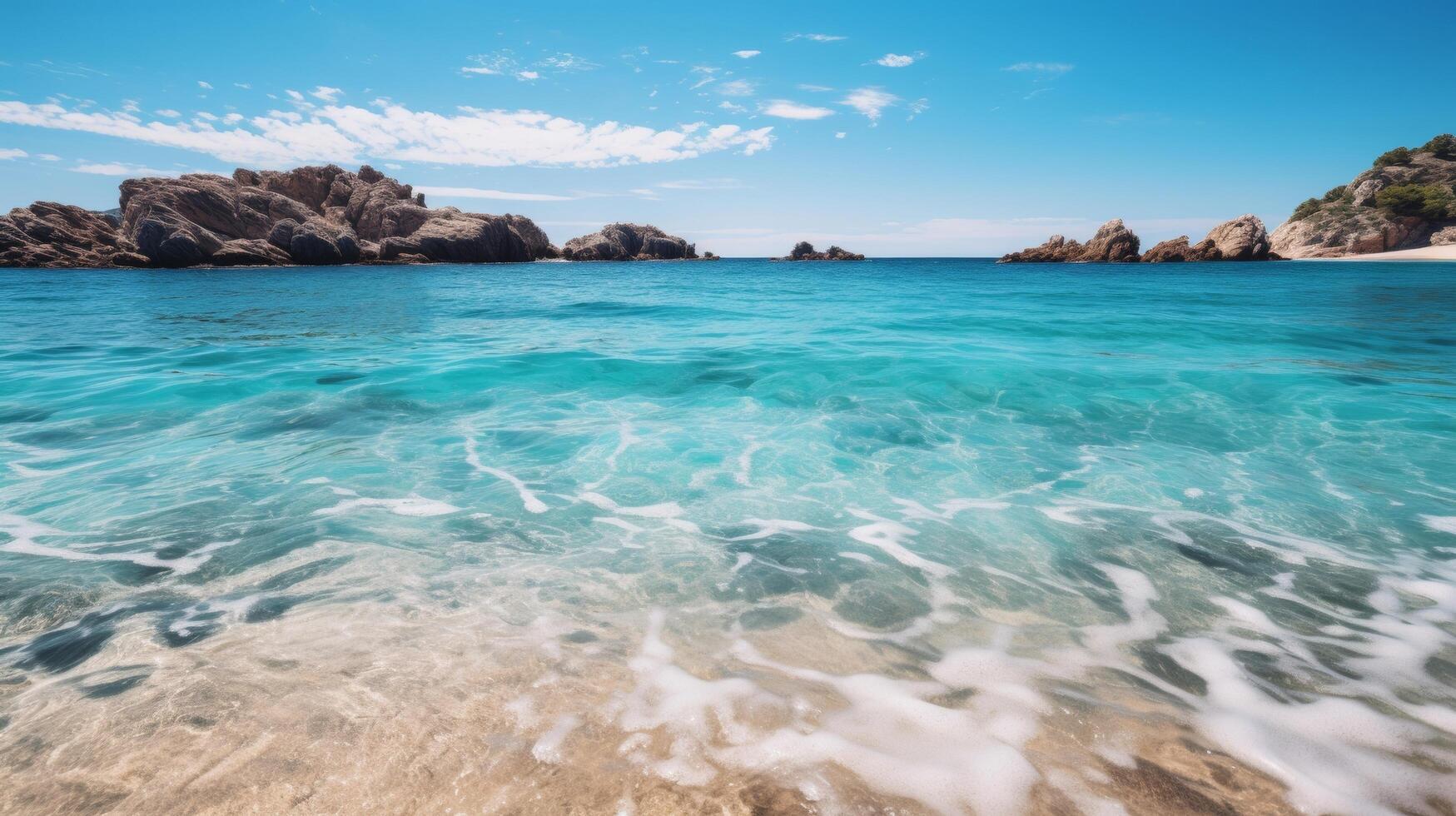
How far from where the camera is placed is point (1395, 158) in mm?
87625

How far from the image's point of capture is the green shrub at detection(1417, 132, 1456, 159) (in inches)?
3423

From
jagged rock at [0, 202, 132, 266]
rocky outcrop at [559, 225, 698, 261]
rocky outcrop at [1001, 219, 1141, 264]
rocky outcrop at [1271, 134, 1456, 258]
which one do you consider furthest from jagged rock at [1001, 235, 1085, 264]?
jagged rock at [0, 202, 132, 266]

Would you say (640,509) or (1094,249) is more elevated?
(1094,249)

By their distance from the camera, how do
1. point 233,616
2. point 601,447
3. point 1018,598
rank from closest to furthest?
1. point 233,616
2. point 1018,598
3. point 601,447

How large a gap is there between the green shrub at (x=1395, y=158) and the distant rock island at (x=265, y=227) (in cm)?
13144

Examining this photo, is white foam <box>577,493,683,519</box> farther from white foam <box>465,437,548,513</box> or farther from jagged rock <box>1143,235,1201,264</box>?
jagged rock <box>1143,235,1201,264</box>

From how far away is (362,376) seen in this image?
988 centimetres

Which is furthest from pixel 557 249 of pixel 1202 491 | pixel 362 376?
pixel 1202 491

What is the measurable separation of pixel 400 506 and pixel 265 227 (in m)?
86.2

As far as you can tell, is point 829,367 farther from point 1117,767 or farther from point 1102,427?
point 1117,767

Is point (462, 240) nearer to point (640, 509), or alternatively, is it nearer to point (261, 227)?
point (261, 227)

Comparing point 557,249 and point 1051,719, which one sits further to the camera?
point 557,249

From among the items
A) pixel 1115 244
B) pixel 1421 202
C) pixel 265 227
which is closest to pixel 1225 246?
pixel 1115 244

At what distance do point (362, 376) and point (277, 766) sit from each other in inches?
364
